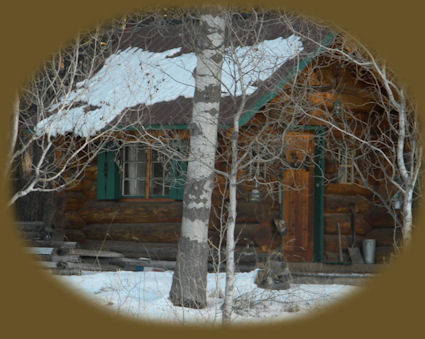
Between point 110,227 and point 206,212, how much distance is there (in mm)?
5244

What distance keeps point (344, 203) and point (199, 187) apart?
5.06 metres

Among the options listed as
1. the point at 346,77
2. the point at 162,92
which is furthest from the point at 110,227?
the point at 346,77

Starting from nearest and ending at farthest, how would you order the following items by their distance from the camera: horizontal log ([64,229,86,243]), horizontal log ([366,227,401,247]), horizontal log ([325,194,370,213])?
horizontal log ([325,194,370,213]) < horizontal log ([366,227,401,247]) < horizontal log ([64,229,86,243])

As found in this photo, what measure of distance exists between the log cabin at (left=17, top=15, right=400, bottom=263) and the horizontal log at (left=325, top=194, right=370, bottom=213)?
0.02 m

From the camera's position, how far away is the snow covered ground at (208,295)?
24.0 feet

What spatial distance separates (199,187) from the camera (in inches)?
313

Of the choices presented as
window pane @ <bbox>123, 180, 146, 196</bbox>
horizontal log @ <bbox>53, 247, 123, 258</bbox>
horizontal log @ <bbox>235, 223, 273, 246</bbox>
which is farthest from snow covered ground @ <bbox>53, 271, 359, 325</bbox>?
window pane @ <bbox>123, 180, 146, 196</bbox>

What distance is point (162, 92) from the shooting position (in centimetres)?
1201

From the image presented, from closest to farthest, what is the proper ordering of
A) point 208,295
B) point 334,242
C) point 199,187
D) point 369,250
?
point 199,187 → point 208,295 → point 369,250 → point 334,242

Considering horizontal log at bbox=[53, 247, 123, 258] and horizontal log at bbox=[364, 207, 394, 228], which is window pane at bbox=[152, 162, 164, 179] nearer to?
horizontal log at bbox=[53, 247, 123, 258]

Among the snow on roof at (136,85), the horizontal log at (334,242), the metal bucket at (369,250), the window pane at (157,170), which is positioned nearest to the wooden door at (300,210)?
the horizontal log at (334,242)

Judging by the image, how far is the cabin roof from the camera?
9.83 m

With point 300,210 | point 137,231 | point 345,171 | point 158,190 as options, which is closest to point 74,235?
→ point 137,231

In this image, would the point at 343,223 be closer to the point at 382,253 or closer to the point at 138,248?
the point at 382,253
